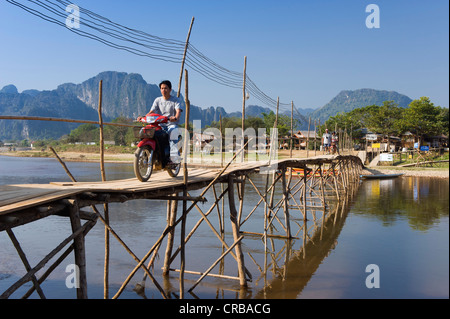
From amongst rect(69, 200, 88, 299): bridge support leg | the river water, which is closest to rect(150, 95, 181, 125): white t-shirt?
rect(69, 200, 88, 299): bridge support leg

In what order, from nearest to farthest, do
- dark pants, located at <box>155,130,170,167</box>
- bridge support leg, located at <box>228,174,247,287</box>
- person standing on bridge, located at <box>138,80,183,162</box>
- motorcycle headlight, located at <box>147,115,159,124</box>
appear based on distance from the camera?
motorcycle headlight, located at <box>147,115,159,124</box>
dark pants, located at <box>155,130,170,167</box>
person standing on bridge, located at <box>138,80,183,162</box>
bridge support leg, located at <box>228,174,247,287</box>

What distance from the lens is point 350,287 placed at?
8.58 meters

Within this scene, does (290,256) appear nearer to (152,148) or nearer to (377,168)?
(152,148)

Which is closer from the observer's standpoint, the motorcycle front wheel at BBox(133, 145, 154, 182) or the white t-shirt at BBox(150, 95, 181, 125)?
the motorcycle front wheel at BBox(133, 145, 154, 182)

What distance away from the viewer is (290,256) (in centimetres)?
1105

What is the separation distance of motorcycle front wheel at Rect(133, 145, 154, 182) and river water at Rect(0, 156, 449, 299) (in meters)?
2.86

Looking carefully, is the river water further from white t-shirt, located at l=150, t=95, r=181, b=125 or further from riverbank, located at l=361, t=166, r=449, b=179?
riverbank, located at l=361, t=166, r=449, b=179

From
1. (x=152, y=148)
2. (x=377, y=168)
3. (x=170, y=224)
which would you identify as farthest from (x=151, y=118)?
(x=377, y=168)

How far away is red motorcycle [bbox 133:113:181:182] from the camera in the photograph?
20.8ft

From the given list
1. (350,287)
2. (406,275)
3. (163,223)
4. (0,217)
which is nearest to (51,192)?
(0,217)

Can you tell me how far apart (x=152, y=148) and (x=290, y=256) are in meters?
6.12

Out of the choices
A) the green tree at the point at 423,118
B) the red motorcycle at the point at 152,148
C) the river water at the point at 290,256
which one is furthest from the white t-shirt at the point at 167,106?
the green tree at the point at 423,118

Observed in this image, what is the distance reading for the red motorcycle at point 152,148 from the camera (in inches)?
250

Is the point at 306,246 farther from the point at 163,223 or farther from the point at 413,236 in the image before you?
the point at 163,223
